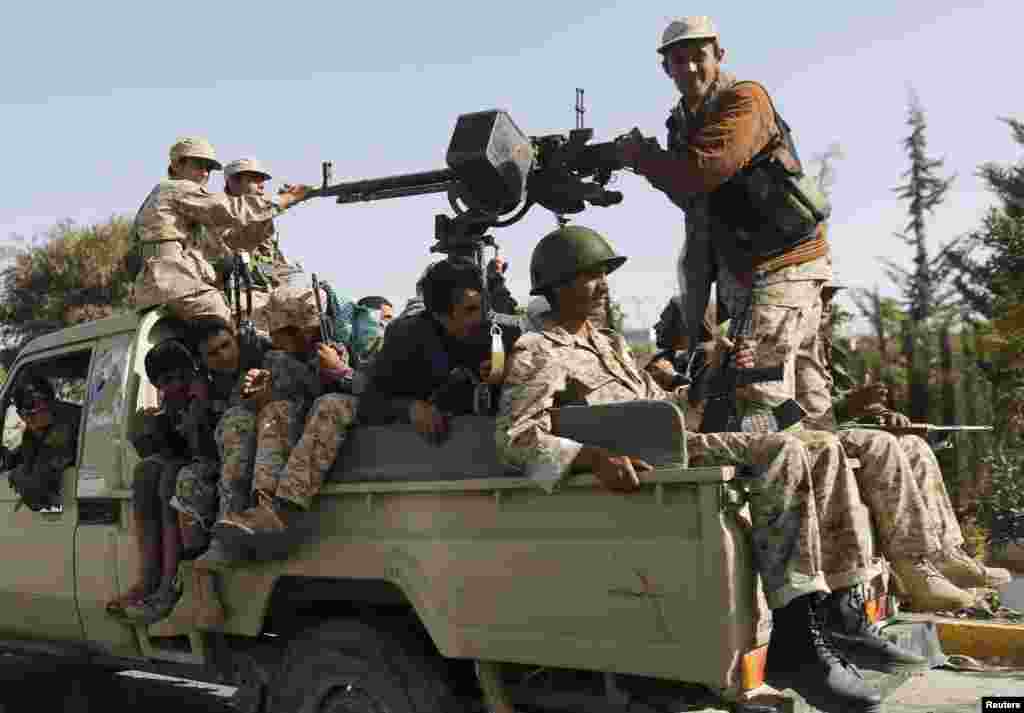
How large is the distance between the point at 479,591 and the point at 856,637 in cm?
108

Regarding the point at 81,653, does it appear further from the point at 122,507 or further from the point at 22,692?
the point at 22,692

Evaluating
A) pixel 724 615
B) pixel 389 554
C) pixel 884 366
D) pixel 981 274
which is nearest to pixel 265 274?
pixel 389 554

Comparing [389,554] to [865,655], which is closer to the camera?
[865,655]

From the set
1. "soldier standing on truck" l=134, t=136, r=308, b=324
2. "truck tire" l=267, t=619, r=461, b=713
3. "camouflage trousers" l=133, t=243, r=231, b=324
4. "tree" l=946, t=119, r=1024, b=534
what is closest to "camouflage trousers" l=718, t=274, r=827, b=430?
"truck tire" l=267, t=619, r=461, b=713

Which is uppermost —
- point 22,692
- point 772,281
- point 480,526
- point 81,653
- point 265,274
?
point 265,274

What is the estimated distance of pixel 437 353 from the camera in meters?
3.97

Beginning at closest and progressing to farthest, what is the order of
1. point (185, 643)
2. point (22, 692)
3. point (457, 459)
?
point (457, 459) → point (185, 643) → point (22, 692)

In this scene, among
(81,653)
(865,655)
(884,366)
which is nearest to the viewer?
(865,655)

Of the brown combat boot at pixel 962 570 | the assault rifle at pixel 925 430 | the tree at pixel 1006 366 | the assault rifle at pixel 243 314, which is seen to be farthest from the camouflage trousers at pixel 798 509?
the tree at pixel 1006 366

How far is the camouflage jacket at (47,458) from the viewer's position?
5156 mm

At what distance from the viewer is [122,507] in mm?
4719

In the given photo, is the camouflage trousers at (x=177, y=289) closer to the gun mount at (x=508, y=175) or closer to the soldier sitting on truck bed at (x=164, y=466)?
the soldier sitting on truck bed at (x=164, y=466)

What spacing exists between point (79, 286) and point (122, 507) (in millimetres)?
17130

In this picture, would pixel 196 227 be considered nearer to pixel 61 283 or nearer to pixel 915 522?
pixel 915 522
